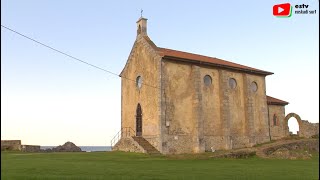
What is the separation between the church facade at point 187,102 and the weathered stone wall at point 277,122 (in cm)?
167

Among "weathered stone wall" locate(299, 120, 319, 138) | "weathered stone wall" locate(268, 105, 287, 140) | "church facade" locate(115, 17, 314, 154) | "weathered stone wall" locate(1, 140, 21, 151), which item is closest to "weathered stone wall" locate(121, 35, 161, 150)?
"church facade" locate(115, 17, 314, 154)

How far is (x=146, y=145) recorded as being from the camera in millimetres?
33125

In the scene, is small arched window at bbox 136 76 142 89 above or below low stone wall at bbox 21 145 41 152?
above

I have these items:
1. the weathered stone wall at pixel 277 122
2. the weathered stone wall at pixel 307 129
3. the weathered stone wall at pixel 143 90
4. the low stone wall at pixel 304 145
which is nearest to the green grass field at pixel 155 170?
the weathered stone wall at pixel 143 90

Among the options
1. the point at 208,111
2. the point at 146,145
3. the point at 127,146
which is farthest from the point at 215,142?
the point at 127,146

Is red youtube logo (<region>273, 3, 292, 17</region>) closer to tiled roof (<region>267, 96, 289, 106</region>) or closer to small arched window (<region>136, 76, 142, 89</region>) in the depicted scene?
small arched window (<region>136, 76, 142, 89</region>)

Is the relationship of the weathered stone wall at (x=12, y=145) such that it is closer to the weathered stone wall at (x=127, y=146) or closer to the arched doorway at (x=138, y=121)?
the weathered stone wall at (x=127, y=146)

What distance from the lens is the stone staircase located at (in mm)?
31647

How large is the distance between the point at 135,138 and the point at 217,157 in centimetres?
946

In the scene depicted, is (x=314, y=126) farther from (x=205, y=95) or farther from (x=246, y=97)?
(x=205, y=95)

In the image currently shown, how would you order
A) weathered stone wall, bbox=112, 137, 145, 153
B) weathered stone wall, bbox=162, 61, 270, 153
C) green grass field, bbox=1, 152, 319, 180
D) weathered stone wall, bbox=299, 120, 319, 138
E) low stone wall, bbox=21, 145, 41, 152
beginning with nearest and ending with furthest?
green grass field, bbox=1, 152, 319, 180 → weathered stone wall, bbox=112, 137, 145, 153 → weathered stone wall, bbox=162, 61, 270, 153 → low stone wall, bbox=21, 145, 41, 152 → weathered stone wall, bbox=299, 120, 319, 138

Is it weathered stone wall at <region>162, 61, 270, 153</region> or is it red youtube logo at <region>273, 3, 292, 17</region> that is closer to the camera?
red youtube logo at <region>273, 3, 292, 17</region>

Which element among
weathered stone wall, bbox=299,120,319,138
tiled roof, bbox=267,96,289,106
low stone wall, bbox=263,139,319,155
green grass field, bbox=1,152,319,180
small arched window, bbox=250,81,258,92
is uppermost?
small arched window, bbox=250,81,258,92

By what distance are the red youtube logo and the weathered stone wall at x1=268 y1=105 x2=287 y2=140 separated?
33.4 m
